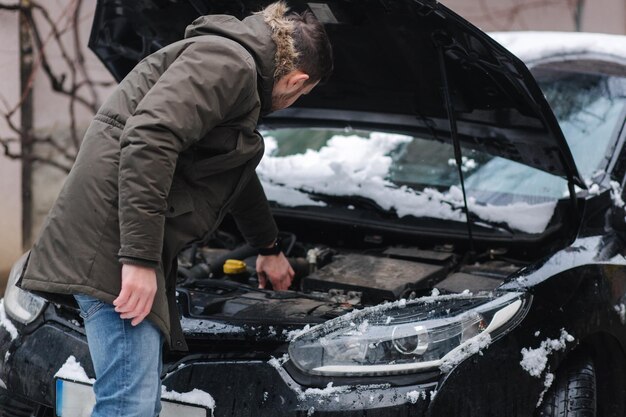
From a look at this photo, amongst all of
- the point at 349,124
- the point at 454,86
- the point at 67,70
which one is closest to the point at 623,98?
the point at 454,86

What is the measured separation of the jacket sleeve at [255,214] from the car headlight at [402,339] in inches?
23.9

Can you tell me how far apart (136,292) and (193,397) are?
478 mm

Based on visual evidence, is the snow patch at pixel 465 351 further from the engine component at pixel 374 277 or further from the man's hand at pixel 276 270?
the man's hand at pixel 276 270

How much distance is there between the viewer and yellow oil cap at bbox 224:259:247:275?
3178 millimetres

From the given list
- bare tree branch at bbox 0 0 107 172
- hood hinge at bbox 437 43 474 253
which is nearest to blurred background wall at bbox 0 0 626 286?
bare tree branch at bbox 0 0 107 172

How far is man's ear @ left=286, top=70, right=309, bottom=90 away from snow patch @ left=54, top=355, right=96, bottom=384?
3.58 ft

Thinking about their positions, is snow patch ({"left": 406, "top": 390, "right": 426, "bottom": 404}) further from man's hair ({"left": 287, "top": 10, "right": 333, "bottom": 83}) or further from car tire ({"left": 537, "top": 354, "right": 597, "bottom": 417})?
man's hair ({"left": 287, "top": 10, "right": 333, "bottom": 83})

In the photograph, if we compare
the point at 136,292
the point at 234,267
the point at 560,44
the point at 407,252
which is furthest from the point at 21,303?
the point at 560,44

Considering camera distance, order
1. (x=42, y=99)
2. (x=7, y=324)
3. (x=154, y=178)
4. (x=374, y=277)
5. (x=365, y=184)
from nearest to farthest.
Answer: (x=154, y=178) < (x=7, y=324) < (x=374, y=277) < (x=365, y=184) < (x=42, y=99)

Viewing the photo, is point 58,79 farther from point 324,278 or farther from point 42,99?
point 324,278

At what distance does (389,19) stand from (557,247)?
100 cm

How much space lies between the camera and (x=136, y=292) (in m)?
1.99

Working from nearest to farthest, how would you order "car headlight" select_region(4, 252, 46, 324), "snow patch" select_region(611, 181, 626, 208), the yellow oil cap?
"car headlight" select_region(4, 252, 46, 324), "snow patch" select_region(611, 181, 626, 208), the yellow oil cap

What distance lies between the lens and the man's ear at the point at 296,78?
7.21 feet
